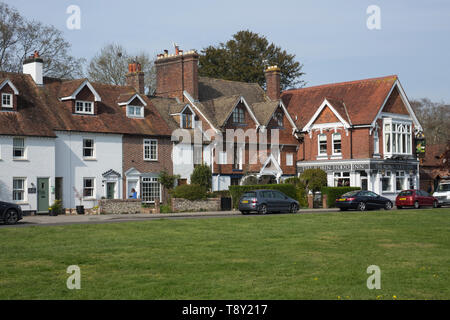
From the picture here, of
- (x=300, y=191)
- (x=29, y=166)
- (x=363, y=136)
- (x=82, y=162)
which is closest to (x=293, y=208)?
(x=300, y=191)

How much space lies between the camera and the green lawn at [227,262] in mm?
10641

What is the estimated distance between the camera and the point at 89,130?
40531 millimetres

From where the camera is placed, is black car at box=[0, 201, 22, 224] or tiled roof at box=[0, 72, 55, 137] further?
tiled roof at box=[0, 72, 55, 137]

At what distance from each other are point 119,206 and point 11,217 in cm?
1060

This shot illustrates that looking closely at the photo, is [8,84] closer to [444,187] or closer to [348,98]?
[444,187]

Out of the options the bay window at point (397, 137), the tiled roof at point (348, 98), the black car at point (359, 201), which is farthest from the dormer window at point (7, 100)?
the bay window at point (397, 137)

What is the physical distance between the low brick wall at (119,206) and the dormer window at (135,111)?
7825mm

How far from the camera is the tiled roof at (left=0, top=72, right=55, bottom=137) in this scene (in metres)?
36.8

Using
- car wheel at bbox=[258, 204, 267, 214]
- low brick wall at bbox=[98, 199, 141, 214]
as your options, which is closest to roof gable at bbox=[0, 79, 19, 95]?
low brick wall at bbox=[98, 199, 141, 214]

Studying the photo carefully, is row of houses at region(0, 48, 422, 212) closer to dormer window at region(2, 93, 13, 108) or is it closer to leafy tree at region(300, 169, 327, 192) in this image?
dormer window at region(2, 93, 13, 108)

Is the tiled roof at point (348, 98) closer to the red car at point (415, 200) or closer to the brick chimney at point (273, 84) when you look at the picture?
the brick chimney at point (273, 84)

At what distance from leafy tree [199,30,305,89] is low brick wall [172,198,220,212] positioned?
28.1 metres

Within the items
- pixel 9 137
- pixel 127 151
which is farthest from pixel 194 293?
pixel 127 151
